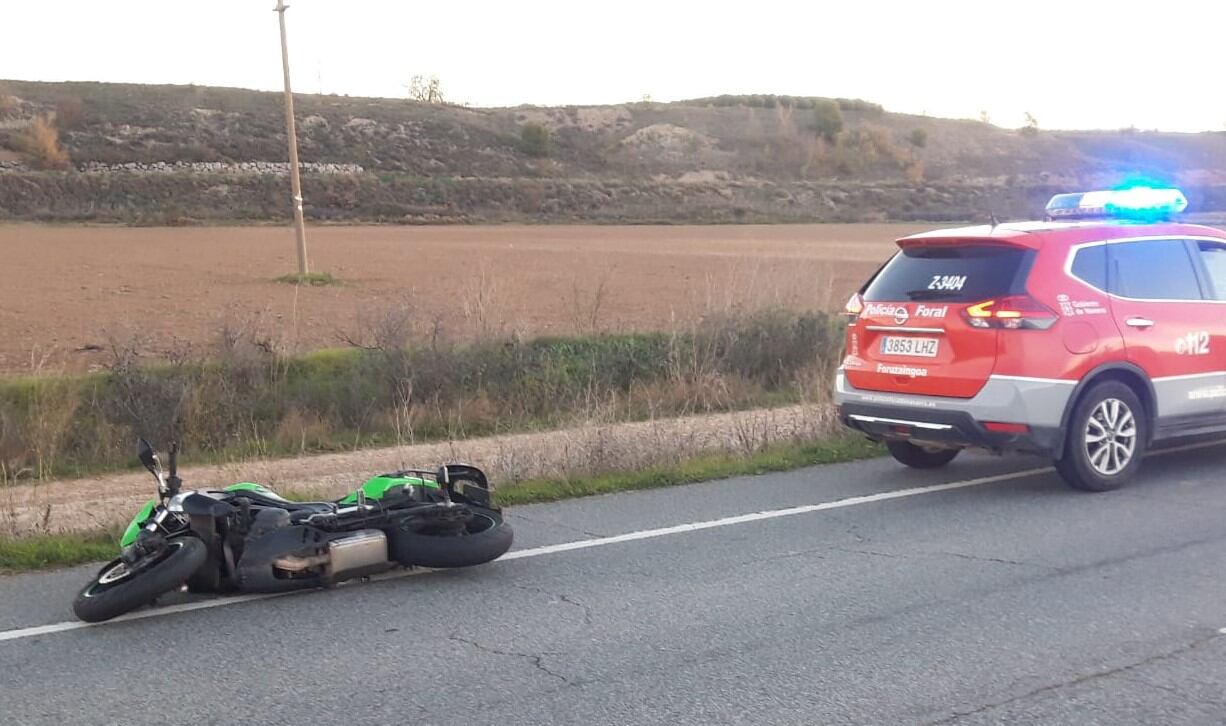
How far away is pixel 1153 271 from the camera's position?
905 cm

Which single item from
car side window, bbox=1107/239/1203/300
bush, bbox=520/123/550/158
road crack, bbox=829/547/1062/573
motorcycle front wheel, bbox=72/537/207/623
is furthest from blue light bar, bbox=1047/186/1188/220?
bush, bbox=520/123/550/158

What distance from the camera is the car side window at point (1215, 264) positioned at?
9398 millimetres

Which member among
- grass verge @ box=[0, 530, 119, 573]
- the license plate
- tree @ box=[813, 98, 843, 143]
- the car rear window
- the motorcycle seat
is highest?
tree @ box=[813, 98, 843, 143]

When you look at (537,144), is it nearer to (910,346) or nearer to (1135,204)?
(1135,204)

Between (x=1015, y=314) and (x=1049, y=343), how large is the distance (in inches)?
12.0

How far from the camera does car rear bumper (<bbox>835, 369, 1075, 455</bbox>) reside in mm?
8242

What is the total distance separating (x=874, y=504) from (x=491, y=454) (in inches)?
159

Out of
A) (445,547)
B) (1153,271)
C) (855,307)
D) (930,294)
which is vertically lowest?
(445,547)

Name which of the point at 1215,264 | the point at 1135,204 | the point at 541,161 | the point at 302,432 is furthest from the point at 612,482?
the point at 541,161

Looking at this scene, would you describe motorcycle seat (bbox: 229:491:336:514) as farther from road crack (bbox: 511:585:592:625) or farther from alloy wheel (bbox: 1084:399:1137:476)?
alloy wheel (bbox: 1084:399:1137:476)

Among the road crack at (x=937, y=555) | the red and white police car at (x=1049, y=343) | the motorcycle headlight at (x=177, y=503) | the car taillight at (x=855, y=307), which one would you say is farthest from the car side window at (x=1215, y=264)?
the motorcycle headlight at (x=177, y=503)

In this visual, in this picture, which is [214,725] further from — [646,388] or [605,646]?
[646,388]

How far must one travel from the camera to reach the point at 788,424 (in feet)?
38.8

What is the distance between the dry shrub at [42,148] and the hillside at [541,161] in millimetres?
226
